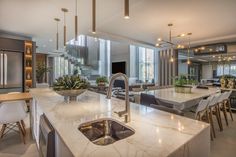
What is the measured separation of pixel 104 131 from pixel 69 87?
894 millimetres

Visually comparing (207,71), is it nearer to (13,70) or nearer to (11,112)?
(13,70)

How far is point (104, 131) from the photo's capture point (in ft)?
4.37

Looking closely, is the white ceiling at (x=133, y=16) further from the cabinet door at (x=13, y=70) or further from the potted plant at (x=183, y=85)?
the potted plant at (x=183, y=85)

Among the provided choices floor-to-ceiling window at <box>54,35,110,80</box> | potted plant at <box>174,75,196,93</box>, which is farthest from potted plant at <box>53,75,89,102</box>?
floor-to-ceiling window at <box>54,35,110,80</box>

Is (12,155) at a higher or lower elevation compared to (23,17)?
lower

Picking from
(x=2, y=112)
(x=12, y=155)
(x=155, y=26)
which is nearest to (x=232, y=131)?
(x=155, y=26)

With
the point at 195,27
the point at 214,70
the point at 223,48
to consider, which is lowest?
the point at 214,70

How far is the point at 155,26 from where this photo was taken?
437 centimetres

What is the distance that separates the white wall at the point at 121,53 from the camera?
979 cm

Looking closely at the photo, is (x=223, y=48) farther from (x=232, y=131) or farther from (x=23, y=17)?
(x=23, y=17)

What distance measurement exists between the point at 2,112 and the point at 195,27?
16.7 feet

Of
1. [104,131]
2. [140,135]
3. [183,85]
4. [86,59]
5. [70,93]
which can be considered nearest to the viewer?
[140,135]

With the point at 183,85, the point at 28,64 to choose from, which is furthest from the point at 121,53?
the point at 183,85

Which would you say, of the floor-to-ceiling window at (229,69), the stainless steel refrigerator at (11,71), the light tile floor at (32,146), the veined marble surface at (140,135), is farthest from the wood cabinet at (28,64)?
the floor-to-ceiling window at (229,69)
